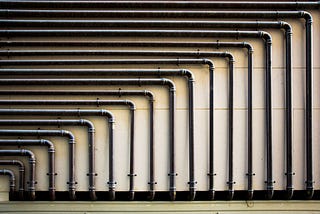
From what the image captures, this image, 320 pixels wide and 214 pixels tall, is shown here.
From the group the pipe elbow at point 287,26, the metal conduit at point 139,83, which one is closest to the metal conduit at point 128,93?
the metal conduit at point 139,83

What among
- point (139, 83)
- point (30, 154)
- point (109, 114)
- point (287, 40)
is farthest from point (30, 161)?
point (287, 40)

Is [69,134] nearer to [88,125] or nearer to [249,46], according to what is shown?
[88,125]

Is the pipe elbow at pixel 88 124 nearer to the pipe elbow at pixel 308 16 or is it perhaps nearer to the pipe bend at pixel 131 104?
the pipe bend at pixel 131 104

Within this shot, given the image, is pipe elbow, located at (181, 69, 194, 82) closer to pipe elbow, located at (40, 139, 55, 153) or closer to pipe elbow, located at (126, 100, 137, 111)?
pipe elbow, located at (126, 100, 137, 111)

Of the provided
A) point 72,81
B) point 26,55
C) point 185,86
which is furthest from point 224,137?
point 26,55

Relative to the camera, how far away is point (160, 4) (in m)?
4.78

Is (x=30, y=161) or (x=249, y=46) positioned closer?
(x=30, y=161)

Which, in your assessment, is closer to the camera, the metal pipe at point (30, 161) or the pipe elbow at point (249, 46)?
the metal pipe at point (30, 161)

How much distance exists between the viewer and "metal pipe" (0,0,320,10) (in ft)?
15.5

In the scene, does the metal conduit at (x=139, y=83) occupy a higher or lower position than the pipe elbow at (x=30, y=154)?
higher

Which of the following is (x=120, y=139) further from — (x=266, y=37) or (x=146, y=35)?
(x=266, y=37)

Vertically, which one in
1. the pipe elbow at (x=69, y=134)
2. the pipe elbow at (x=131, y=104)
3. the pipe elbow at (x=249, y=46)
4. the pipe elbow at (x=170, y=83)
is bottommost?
the pipe elbow at (x=69, y=134)

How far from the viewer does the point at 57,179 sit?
4746 mm

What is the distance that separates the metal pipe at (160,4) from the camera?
15.5 feet
